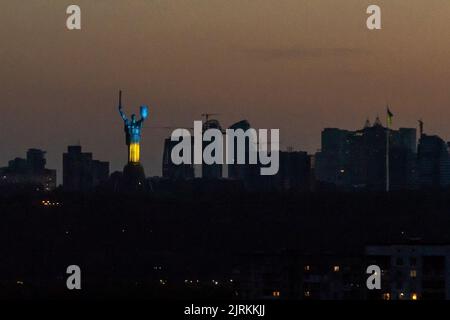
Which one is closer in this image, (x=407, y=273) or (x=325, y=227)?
(x=407, y=273)

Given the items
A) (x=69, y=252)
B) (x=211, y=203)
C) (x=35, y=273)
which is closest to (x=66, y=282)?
(x=35, y=273)

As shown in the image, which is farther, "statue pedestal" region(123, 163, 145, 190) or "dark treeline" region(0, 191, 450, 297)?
"statue pedestal" region(123, 163, 145, 190)

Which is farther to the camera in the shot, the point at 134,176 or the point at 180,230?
the point at 134,176

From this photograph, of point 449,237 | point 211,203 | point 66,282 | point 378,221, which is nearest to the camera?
point 66,282

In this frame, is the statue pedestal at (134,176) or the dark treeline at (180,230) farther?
the statue pedestal at (134,176)

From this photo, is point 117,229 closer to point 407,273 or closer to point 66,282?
point 66,282
